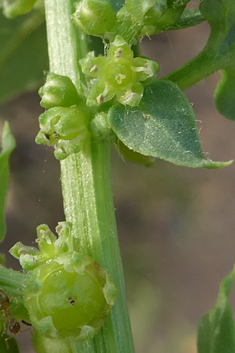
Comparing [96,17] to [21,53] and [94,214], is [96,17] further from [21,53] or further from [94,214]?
[21,53]

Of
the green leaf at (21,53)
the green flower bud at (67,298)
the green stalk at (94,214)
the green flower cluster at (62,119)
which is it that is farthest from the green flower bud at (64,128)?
the green leaf at (21,53)

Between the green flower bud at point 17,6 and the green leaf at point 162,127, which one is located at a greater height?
the green flower bud at point 17,6

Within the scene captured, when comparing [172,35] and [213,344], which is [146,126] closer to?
[213,344]

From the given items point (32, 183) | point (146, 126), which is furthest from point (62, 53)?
point (32, 183)

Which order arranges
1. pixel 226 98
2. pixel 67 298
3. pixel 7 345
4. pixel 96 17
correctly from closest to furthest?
1. pixel 67 298
2. pixel 96 17
3. pixel 7 345
4. pixel 226 98

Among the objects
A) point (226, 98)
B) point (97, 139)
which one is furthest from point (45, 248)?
point (226, 98)

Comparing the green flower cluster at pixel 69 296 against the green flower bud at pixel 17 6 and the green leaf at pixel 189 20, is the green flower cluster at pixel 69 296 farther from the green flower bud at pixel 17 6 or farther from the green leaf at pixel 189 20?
the green flower bud at pixel 17 6
